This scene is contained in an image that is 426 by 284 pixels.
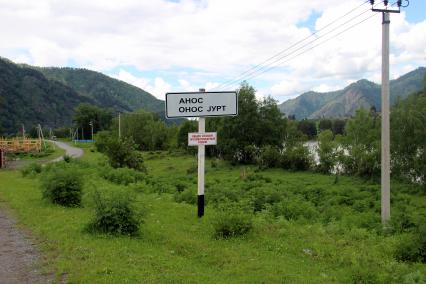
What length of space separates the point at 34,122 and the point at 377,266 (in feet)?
545

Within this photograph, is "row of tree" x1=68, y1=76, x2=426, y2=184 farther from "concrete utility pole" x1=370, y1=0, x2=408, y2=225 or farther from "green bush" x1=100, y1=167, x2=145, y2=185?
"concrete utility pole" x1=370, y1=0, x2=408, y2=225

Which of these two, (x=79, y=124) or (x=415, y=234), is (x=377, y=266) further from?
(x=79, y=124)

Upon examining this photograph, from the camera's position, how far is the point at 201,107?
1018 centimetres

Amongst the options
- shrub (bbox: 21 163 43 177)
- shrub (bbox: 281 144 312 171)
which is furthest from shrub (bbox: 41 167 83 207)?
shrub (bbox: 281 144 312 171)

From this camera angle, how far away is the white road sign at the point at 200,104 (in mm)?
10117

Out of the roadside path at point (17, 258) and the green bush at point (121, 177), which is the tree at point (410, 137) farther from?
the roadside path at point (17, 258)

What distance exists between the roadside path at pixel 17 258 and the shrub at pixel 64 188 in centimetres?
228

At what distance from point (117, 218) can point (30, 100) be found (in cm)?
16876

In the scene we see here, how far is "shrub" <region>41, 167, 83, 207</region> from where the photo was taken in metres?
11.9

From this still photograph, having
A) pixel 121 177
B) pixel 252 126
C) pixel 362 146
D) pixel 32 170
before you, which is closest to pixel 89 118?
pixel 252 126

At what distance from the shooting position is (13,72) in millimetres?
165375

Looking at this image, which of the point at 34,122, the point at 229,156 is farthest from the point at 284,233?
the point at 34,122

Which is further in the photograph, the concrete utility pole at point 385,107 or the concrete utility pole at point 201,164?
the concrete utility pole at point 385,107

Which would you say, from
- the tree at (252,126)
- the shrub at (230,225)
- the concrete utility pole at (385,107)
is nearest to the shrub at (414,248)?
the shrub at (230,225)
